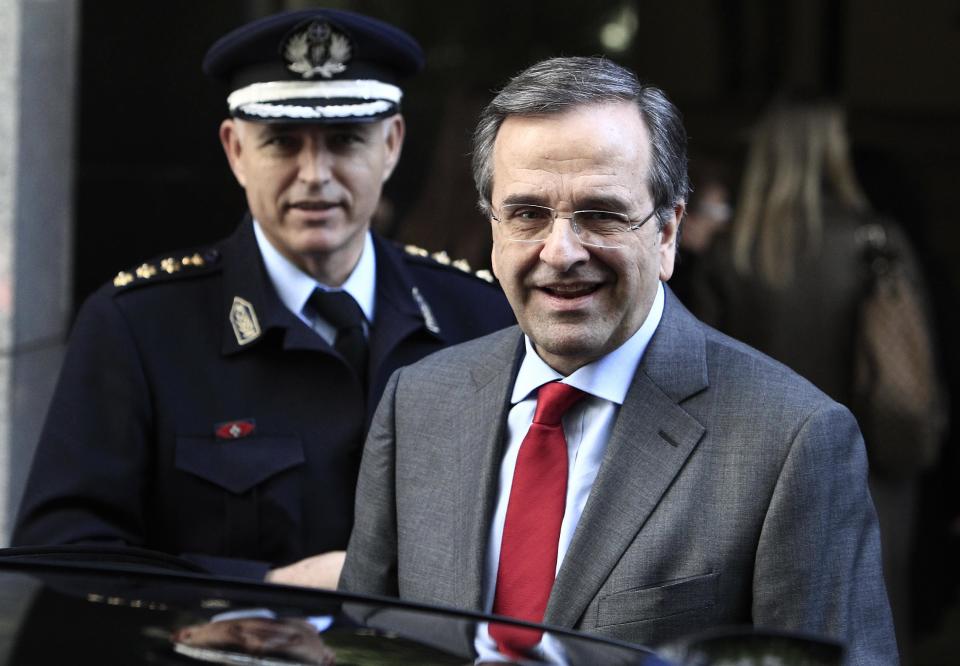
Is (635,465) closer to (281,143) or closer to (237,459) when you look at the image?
(237,459)

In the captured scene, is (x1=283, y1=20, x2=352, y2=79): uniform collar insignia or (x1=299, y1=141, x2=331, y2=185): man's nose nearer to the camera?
(x1=299, y1=141, x2=331, y2=185): man's nose

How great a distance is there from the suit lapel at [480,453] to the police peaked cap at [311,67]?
0.87 metres

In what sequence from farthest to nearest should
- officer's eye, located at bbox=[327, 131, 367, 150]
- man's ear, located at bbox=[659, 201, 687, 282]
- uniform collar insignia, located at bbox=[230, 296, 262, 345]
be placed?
officer's eye, located at bbox=[327, 131, 367, 150], uniform collar insignia, located at bbox=[230, 296, 262, 345], man's ear, located at bbox=[659, 201, 687, 282]

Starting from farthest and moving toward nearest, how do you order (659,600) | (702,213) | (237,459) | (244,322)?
1. (702,213)
2. (244,322)
3. (237,459)
4. (659,600)

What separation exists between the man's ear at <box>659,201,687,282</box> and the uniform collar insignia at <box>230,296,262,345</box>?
1008 millimetres

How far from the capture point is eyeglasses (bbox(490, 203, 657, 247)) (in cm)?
220

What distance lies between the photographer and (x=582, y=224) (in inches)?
86.8

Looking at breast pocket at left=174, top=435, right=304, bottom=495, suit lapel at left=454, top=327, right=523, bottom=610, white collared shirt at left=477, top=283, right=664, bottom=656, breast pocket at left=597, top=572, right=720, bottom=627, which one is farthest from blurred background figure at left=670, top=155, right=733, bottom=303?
breast pocket at left=597, top=572, right=720, bottom=627

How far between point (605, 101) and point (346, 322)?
1079mm

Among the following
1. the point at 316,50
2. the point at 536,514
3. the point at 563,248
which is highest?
the point at 316,50

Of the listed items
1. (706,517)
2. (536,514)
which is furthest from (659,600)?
(536,514)

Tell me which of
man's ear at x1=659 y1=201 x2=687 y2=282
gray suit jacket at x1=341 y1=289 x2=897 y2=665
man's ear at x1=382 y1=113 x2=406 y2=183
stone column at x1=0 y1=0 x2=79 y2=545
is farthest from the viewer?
stone column at x1=0 y1=0 x2=79 y2=545

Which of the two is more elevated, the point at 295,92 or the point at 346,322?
the point at 295,92

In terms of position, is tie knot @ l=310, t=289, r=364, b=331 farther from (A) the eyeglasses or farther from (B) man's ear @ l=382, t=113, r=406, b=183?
(A) the eyeglasses
